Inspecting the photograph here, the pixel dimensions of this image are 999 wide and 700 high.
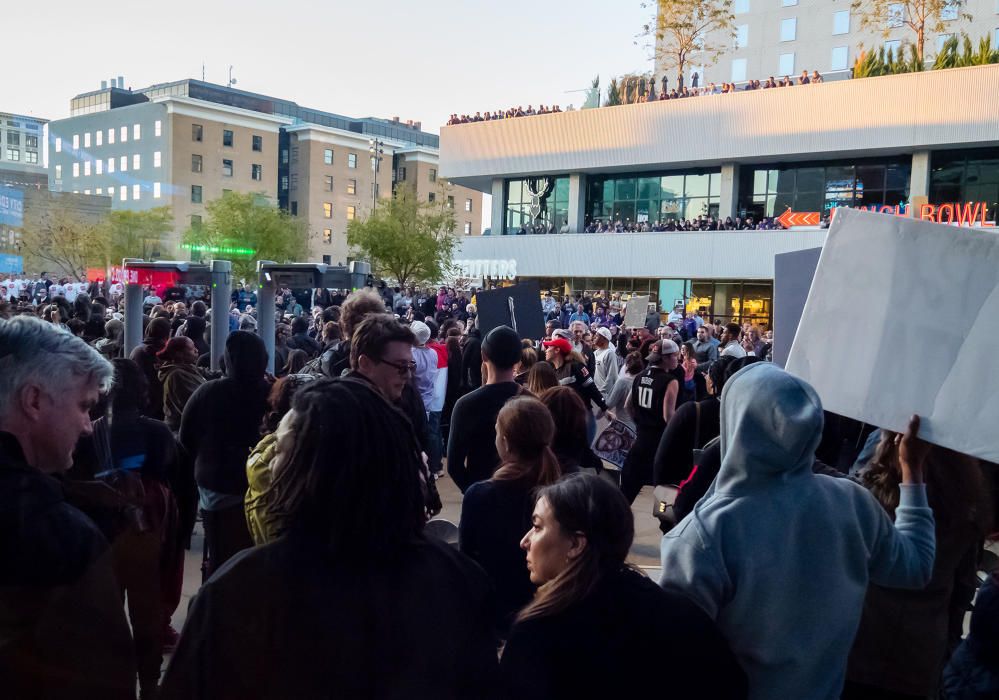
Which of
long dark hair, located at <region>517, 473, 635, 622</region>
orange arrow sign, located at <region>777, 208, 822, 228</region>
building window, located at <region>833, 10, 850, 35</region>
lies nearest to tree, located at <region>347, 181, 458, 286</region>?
orange arrow sign, located at <region>777, 208, 822, 228</region>

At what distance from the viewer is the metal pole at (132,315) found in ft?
29.7

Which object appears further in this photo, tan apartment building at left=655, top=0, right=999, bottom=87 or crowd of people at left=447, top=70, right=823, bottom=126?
tan apartment building at left=655, top=0, right=999, bottom=87

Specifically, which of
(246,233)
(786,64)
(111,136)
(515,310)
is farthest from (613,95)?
(111,136)

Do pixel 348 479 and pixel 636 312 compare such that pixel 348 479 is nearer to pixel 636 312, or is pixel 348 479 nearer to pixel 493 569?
pixel 493 569

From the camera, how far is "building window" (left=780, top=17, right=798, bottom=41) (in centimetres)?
5603

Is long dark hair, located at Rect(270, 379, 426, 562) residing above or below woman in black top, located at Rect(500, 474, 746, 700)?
above

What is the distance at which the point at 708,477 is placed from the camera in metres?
3.89

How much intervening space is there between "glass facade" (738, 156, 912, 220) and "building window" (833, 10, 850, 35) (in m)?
19.7

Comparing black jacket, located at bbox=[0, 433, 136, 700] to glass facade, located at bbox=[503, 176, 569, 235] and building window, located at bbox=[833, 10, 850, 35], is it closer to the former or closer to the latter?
glass facade, located at bbox=[503, 176, 569, 235]

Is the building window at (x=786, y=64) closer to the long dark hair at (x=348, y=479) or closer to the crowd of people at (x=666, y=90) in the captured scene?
the crowd of people at (x=666, y=90)

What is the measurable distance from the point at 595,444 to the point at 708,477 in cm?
384

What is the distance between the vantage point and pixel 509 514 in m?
3.43

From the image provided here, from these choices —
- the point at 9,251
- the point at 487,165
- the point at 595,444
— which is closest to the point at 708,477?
the point at 595,444

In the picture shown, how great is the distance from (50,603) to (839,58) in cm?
6146
